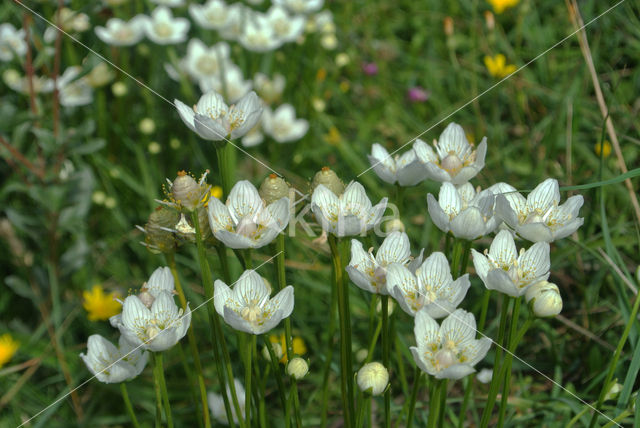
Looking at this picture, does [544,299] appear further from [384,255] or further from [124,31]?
[124,31]

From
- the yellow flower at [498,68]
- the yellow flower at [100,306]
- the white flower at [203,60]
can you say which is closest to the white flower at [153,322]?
the yellow flower at [100,306]

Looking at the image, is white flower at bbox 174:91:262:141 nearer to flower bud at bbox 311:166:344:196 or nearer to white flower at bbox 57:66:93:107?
flower bud at bbox 311:166:344:196

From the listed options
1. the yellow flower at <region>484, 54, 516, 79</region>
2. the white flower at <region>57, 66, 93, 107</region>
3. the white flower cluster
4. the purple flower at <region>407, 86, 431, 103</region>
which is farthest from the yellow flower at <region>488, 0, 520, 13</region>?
the white flower cluster

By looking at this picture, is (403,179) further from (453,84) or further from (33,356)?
(453,84)

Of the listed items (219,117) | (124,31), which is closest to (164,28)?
(124,31)

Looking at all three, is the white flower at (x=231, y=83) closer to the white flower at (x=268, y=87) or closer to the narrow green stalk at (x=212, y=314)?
the white flower at (x=268, y=87)

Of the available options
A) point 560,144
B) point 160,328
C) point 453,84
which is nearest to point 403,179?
point 160,328

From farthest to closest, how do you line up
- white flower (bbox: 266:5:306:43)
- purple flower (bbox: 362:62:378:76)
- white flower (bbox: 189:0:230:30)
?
purple flower (bbox: 362:62:378:76) < white flower (bbox: 266:5:306:43) < white flower (bbox: 189:0:230:30)
